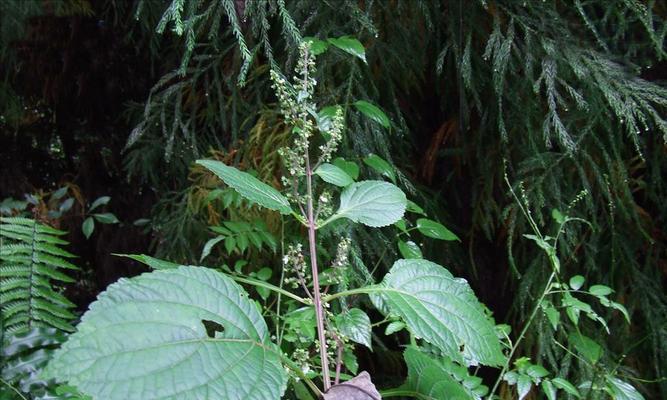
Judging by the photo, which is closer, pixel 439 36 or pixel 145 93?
pixel 439 36

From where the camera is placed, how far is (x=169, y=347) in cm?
49

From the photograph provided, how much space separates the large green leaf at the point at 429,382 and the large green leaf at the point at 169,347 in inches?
9.5

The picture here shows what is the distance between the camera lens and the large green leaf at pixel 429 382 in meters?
0.68

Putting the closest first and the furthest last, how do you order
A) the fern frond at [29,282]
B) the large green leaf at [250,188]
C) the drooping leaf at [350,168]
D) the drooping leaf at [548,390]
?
the large green leaf at [250,188] < the drooping leaf at [548,390] < the drooping leaf at [350,168] < the fern frond at [29,282]

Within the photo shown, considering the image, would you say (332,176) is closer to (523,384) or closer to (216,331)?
(216,331)

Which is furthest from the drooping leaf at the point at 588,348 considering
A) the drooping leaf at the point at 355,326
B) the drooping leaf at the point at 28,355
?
the drooping leaf at the point at 28,355

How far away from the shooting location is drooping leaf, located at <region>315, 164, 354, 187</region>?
84 centimetres

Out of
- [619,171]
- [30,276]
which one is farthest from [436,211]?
[30,276]

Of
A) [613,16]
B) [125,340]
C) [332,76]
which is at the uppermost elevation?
[613,16]

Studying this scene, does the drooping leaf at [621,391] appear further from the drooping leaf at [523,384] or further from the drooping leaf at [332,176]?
the drooping leaf at [332,176]

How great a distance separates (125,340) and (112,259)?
1.76m

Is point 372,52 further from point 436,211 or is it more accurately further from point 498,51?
point 436,211

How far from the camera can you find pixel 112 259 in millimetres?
2115

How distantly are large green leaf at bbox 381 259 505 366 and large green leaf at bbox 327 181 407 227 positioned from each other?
0.08 metres
